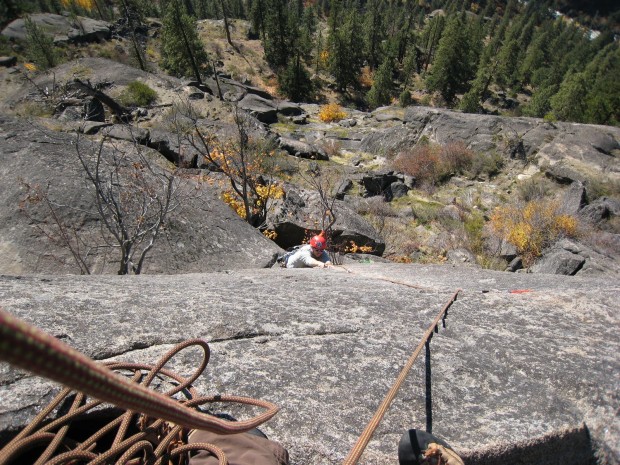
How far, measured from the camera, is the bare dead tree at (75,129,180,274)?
518cm

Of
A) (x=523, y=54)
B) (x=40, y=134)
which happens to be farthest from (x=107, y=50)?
(x=523, y=54)

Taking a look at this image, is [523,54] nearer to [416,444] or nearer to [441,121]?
[441,121]

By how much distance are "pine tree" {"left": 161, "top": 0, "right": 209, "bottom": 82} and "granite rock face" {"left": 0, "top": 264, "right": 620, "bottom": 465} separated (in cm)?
4209

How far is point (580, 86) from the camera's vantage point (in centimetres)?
3456

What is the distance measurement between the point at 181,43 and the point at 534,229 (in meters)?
41.1

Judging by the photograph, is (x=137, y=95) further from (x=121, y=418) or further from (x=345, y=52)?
(x=345, y=52)

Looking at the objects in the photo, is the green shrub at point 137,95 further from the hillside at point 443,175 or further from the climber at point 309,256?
the climber at point 309,256

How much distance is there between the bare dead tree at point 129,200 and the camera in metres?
5.18

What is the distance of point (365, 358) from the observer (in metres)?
1.97

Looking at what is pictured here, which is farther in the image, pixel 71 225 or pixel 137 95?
pixel 137 95

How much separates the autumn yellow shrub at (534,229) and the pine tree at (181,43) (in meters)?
36.5

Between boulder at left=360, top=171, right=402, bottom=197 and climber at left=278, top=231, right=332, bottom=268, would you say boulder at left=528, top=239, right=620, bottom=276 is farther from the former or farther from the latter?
boulder at left=360, top=171, right=402, bottom=197

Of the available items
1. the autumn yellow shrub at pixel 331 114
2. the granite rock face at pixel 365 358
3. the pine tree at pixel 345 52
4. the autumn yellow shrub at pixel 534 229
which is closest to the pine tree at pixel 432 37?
the pine tree at pixel 345 52

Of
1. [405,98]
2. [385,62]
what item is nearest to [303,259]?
[385,62]
